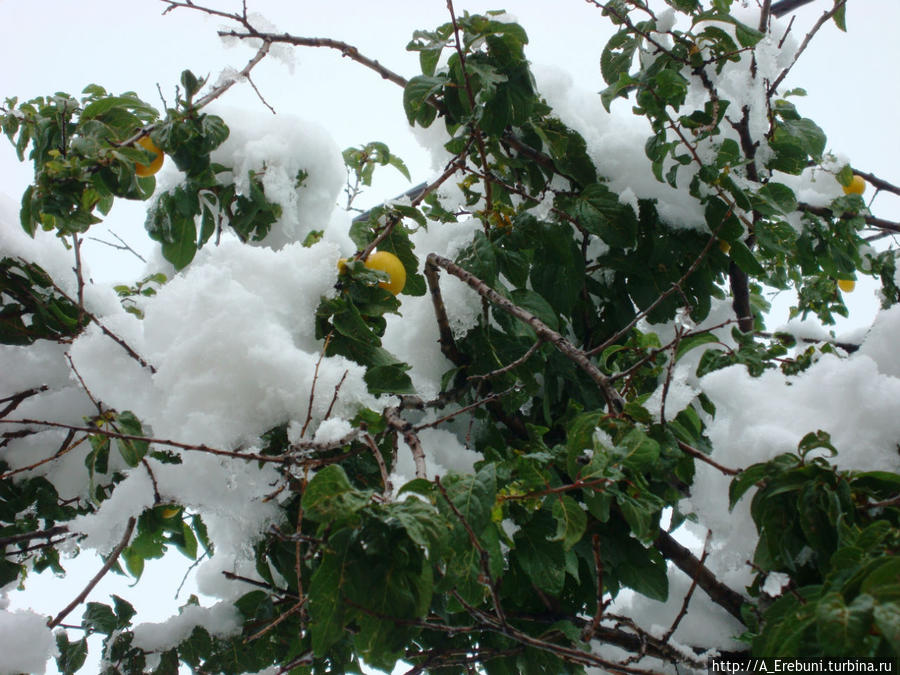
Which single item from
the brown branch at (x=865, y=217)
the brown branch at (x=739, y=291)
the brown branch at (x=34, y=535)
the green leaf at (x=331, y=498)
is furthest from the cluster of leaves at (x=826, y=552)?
the brown branch at (x=34, y=535)

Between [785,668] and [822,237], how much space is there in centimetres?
105

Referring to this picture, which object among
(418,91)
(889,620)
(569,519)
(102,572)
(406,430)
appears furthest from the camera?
(418,91)

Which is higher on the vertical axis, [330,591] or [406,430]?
[406,430]

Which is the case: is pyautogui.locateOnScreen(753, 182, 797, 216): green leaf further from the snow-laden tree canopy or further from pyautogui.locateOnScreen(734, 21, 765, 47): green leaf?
pyautogui.locateOnScreen(734, 21, 765, 47): green leaf

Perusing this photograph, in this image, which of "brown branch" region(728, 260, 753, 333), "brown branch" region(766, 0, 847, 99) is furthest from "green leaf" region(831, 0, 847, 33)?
"brown branch" region(728, 260, 753, 333)

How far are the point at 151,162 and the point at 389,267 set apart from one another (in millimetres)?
508

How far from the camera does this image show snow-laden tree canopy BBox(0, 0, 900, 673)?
2.32 feet

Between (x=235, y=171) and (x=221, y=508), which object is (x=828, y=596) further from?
(x=235, y=171)

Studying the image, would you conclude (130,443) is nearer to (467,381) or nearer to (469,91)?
(467,381)

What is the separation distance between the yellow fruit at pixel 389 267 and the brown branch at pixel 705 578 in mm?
624

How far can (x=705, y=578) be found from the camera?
990mm

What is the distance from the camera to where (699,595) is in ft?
3.60

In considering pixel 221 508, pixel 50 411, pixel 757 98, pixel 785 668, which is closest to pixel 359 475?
pixel 221 508

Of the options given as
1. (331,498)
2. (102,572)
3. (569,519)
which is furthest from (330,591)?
(102,572)
